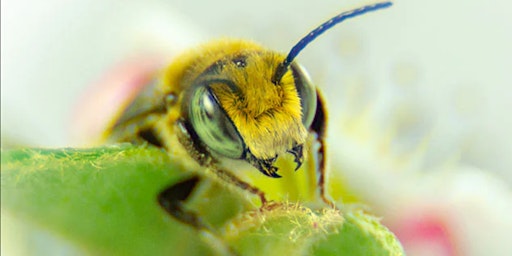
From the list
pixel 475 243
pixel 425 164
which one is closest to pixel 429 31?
pixel 425 164

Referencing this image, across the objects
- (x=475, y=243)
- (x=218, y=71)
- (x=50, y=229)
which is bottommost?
(x=475, y=243)

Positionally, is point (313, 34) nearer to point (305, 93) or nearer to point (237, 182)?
point (305, 93)

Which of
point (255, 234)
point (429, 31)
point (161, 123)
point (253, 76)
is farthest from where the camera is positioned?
point (429, 31)

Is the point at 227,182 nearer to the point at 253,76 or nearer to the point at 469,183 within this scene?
the point at 253,76

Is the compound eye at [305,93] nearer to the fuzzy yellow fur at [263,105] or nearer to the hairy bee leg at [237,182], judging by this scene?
the fuzzy yellow fur at [263,105]

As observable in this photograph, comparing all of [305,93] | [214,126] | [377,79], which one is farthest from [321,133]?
[377,79]

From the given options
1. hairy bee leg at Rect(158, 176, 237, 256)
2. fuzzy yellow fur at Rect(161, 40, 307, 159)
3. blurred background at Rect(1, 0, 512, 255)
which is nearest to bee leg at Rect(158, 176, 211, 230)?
hairy bee leg at Rect(158, 176, 237, 256)
